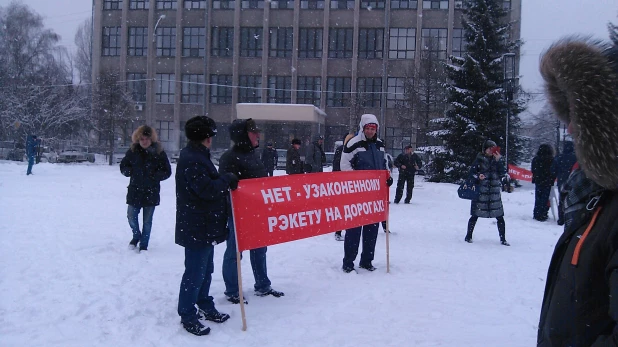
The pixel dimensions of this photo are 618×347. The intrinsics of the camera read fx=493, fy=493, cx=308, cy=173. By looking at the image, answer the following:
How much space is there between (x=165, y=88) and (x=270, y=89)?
38.5 feet

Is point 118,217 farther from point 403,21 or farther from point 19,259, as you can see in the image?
point 403,21

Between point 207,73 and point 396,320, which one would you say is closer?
point 396,320

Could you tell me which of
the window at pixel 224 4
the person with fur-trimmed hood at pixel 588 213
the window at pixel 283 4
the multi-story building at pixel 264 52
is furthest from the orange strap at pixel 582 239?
the window at pixel 224 4

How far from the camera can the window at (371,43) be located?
50.9m

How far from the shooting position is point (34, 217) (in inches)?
412

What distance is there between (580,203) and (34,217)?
11.0 meters

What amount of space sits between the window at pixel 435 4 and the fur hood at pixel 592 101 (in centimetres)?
5226

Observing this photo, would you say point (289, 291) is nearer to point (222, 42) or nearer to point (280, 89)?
point (280, 89)

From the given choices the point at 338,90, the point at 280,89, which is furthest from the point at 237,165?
the point at 280,89

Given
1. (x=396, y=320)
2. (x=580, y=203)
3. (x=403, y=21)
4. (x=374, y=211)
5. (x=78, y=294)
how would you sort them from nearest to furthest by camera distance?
(x=580, y=203) → (x=396, y=320) → (x=78, y=294) → (x=374, y=211) → (x=403, y=21)

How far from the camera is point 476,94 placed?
2611cm

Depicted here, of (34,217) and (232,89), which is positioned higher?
(232,89)

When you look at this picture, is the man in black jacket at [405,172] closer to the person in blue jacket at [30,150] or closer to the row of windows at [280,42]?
the person in blue jacket at [30,150]

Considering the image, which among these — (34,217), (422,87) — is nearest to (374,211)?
(34,217)
